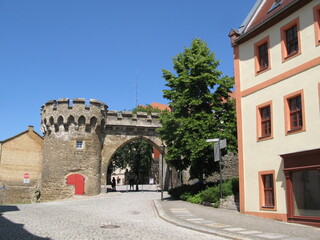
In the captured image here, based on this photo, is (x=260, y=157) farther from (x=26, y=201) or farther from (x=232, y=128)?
(x=26, y=201)

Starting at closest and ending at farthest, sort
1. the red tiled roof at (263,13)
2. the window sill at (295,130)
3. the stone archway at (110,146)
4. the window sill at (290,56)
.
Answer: the window sill at (295,130) → the window sill at (290,56) → the red tiled roof at (263,13) → the stone archway at (110,146)

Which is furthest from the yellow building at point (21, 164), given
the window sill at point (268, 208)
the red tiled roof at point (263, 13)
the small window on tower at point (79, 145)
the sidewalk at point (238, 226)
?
the red tiled roof at point (263, 13)

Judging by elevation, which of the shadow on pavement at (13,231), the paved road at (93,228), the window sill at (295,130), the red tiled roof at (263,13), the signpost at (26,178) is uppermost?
the red tiled roof at (263,13)

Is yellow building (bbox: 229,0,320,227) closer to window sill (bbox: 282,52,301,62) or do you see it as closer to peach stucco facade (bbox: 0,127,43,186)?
window sill (bbox: 282,52,301,62)

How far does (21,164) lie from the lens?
3878cm

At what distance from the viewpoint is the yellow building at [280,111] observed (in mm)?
13344

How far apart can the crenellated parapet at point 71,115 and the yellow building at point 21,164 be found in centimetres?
785

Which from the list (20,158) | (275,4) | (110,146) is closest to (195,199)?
(275,4)

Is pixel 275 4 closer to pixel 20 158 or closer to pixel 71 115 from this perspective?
pixel 71 115

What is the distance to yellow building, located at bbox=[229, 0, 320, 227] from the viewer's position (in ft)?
43.8

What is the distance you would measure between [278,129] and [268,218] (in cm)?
363

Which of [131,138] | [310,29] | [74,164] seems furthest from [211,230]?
[131,138]

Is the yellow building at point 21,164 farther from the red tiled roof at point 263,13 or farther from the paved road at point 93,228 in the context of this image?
the red tiled roof at point 263,13

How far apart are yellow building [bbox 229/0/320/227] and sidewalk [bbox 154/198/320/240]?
38.8 inches
